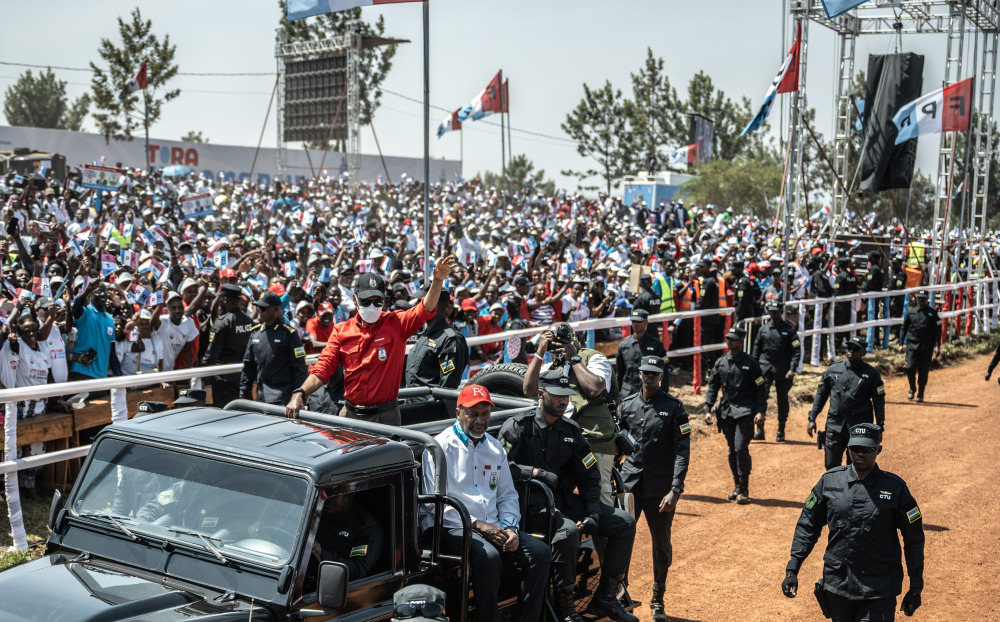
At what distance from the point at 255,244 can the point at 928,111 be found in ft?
45.0

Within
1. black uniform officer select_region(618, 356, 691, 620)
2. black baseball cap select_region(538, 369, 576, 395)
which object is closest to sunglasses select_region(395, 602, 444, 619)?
black baseball cap select_region(538, 369, 576, 395)

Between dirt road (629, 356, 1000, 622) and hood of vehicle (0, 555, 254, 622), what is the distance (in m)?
5.26

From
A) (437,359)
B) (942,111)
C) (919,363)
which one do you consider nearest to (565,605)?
Answer: (437,359)

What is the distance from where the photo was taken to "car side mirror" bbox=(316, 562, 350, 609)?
430 centimetres

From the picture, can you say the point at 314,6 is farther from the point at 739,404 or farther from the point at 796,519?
the point at 796,519

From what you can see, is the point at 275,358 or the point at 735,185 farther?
the point at 735,185

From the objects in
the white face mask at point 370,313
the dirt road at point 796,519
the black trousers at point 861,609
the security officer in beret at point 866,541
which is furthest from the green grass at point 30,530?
the black trousers at point 861,609

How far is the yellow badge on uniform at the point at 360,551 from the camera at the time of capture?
16.0 ft

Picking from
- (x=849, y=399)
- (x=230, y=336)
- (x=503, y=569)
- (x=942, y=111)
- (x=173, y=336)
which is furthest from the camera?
(x=942, y=111)

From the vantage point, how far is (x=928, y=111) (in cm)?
2045

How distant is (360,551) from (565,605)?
1955 millimetres

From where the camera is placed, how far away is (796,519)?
441 inches

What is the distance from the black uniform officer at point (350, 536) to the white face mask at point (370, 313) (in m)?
2.52

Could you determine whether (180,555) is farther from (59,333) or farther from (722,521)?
(722,521)
